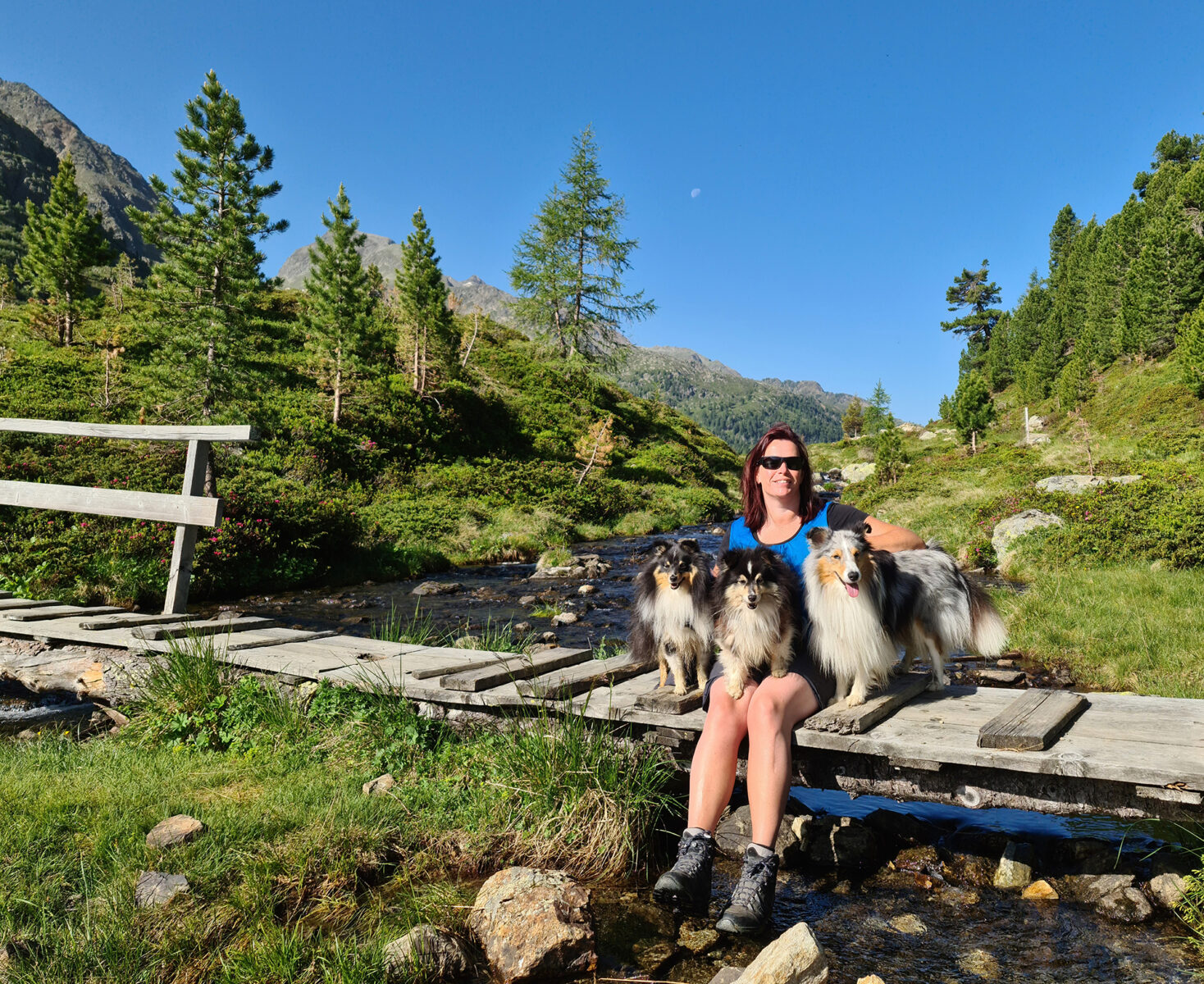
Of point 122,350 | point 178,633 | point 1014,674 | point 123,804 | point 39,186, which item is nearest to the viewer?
point 123,804

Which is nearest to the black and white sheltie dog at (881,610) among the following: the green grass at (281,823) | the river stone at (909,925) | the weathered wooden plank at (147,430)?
the river stone at (909,925)

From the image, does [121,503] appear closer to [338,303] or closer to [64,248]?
[338,303]

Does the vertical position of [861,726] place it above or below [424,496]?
below

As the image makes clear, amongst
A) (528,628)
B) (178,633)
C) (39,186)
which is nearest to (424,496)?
(528,628)

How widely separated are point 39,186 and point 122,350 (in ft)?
372

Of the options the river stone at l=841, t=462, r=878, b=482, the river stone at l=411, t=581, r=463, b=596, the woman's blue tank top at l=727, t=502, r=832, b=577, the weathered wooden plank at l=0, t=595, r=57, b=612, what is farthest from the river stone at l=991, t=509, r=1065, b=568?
the river stone at l=841, t=462, r=878, b=482

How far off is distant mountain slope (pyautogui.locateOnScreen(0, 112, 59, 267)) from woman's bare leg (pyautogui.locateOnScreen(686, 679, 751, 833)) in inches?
3761

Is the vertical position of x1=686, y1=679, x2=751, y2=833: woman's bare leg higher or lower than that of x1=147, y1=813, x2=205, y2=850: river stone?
higher

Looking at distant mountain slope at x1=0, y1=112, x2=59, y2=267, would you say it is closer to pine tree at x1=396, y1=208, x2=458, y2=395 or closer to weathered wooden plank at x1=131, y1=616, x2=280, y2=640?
pine tree at x1=396, y1=208, x2=458, y2=395

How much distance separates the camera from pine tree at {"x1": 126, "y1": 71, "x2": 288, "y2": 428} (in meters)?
18.7

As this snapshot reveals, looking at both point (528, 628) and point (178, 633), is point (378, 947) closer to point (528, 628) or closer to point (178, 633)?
point (178, 633)

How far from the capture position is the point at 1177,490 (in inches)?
492

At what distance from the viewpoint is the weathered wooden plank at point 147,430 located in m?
7.30

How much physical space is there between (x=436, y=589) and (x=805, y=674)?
11103 millimetres
